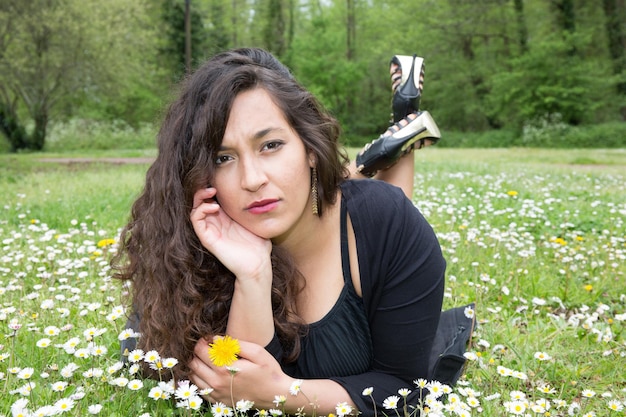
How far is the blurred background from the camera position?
19.8 metres

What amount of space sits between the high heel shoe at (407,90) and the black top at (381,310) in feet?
4.35

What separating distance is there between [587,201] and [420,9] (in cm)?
2775

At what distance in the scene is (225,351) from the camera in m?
1.70

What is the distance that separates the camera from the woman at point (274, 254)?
181 cm

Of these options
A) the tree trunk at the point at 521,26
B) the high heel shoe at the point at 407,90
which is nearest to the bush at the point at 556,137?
the tree trunk at the point at 521,26

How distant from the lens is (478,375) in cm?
229

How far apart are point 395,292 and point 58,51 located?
20337 millimetres

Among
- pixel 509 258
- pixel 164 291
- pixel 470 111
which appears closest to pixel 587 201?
pixel 509 258

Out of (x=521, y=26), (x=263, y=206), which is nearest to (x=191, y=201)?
(x=263, y=206)

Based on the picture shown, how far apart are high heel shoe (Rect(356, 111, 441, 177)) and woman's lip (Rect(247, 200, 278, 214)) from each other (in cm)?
136

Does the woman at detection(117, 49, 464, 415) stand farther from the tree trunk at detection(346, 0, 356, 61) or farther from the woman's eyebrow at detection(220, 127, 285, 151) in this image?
the tree trunk at detection(346, 0, 356, 61)

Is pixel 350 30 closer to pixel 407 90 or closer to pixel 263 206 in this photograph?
pixel 407 90

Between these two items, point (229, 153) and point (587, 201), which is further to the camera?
point (587, 201)

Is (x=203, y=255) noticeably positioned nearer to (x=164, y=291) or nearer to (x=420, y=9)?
(x=164, y=291)
